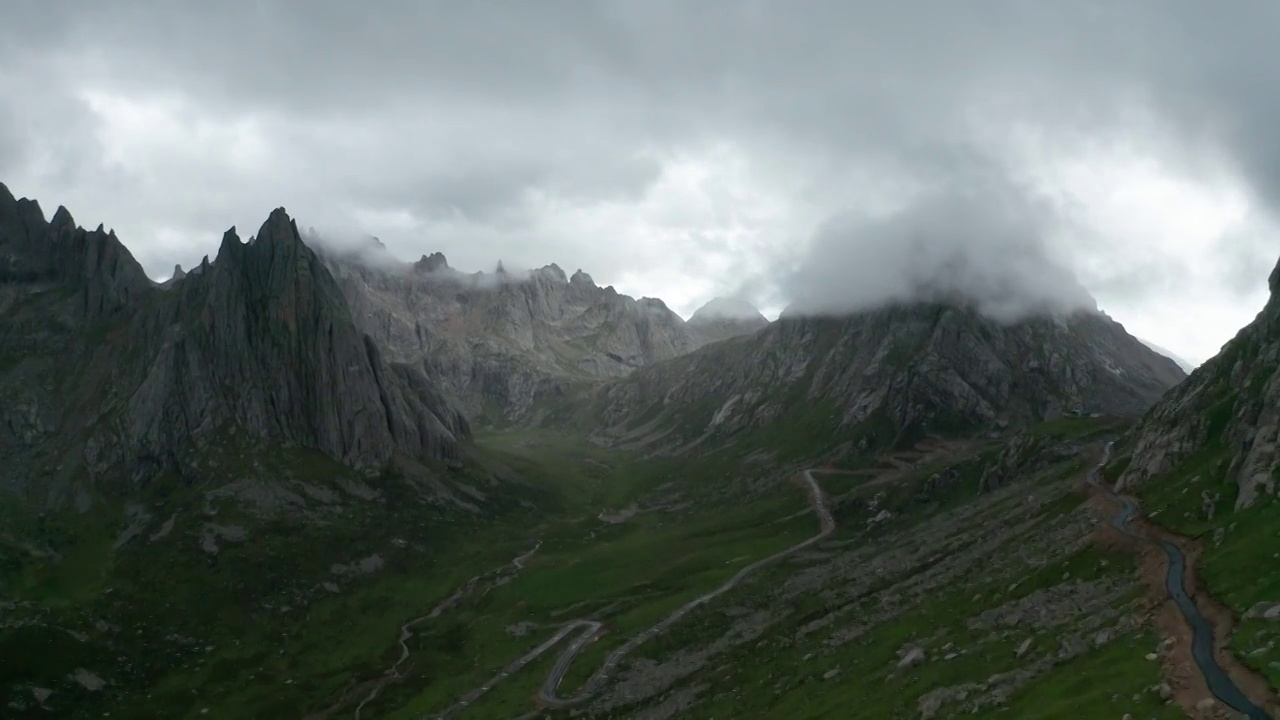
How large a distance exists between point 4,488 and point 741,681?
171 metres

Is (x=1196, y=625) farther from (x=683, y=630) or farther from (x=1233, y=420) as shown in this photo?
(x=683, y=630)

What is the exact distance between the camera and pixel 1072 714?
5450cm

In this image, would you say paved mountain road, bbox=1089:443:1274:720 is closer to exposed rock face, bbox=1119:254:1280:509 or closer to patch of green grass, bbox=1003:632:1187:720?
patch of green grass, bbox=1003:632:1187:720

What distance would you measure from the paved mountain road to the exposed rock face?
12.2 metres

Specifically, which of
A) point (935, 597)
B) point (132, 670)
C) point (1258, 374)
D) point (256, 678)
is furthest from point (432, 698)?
point (1258, 374)

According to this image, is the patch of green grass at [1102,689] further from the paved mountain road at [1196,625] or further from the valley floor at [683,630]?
the paved mountain road at [1196,625]

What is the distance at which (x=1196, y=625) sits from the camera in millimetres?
69062

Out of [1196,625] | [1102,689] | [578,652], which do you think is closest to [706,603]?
[578,652]

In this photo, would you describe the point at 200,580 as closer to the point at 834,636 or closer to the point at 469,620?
the point at 469,620

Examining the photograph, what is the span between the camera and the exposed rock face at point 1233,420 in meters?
102

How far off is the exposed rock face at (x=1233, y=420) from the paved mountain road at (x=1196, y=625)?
1217 cm

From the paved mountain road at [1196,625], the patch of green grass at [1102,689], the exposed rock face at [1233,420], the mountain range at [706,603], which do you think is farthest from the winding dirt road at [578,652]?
the exposed rock face at [1233,420]

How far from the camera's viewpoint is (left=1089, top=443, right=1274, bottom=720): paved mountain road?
52.9m

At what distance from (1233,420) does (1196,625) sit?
240 feet
